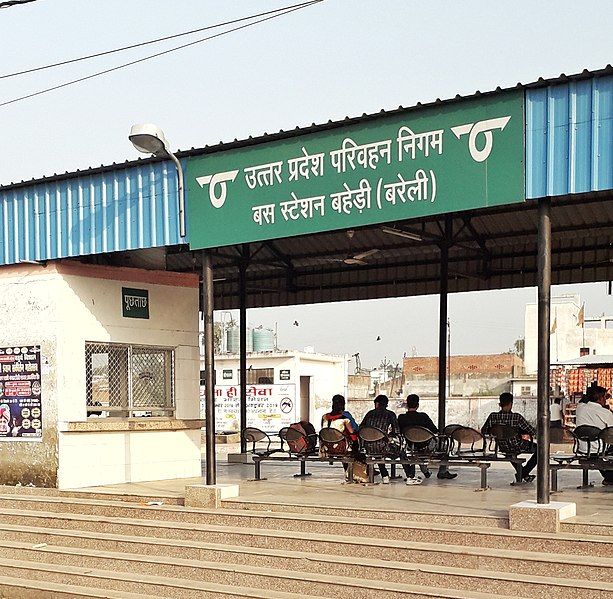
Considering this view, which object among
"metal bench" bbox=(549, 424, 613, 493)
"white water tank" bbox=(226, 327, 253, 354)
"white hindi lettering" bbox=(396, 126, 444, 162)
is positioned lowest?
"white water tank" bbox=(226, 327, 253, 354)

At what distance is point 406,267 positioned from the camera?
58.6 feet

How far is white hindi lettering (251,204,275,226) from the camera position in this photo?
36.6 feet

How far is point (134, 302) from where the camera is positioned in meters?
14.0

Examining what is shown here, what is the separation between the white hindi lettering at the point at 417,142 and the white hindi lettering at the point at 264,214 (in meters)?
1.82

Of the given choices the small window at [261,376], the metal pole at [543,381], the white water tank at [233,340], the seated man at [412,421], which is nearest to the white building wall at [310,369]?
the small window at [261,376]

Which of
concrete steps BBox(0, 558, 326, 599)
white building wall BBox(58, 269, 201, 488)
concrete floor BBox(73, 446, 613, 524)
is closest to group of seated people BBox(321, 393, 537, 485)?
concrete floor BBox(73, 446, 613, 524)

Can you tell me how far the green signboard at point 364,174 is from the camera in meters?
9.38

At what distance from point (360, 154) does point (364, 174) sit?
228 mm

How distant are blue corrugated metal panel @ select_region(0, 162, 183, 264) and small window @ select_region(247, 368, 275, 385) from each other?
27.1 m

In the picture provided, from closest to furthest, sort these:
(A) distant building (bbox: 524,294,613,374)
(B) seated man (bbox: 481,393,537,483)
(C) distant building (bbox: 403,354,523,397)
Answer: (B) seated man (bbox: 481,393,537,483)
(A) distant building (bbox: 524,294,613,374)
(C) distant building (bbox: 403,354,523,397)

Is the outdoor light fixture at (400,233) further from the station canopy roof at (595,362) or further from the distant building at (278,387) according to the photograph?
the distant building at (278,387)

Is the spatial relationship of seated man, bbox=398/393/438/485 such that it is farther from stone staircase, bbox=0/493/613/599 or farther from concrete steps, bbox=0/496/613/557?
concrete steps, bbox=0/496/613/557

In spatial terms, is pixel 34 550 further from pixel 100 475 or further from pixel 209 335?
pixel 209 335

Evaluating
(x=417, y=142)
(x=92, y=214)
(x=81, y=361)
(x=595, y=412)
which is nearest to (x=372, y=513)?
(x=417, y=142)
